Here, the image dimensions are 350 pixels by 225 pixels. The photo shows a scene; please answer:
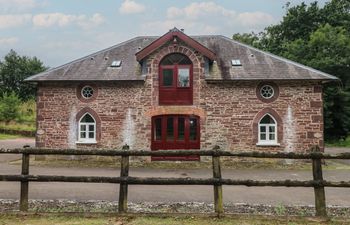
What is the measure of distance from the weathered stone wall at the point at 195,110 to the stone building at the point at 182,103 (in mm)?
47

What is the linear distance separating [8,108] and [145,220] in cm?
3882

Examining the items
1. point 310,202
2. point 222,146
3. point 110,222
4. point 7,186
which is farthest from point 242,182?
point 222,146

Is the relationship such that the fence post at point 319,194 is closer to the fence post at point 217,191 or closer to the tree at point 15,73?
the fence post at point 217,191

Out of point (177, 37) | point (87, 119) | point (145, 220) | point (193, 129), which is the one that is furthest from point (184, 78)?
point (145, 220)

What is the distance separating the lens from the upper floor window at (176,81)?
18.4 m

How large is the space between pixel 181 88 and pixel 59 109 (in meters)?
6.17

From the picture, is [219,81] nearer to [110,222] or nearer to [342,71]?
[110,222]

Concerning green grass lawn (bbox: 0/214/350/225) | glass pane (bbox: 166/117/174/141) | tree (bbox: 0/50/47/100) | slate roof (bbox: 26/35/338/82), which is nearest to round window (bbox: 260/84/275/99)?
slate roof (bbox: 26/35/338/82)

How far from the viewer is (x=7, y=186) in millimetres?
10781

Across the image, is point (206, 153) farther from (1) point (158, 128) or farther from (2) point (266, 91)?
(2) point (266, 91)

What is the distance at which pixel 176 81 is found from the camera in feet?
60.5

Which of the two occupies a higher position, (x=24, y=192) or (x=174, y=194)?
(x=24, y=192)

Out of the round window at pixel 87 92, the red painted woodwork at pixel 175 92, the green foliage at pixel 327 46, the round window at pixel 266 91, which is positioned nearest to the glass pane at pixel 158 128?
the red painted woodwork at pixel 175 92

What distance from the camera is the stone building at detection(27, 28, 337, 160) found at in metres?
17.9
